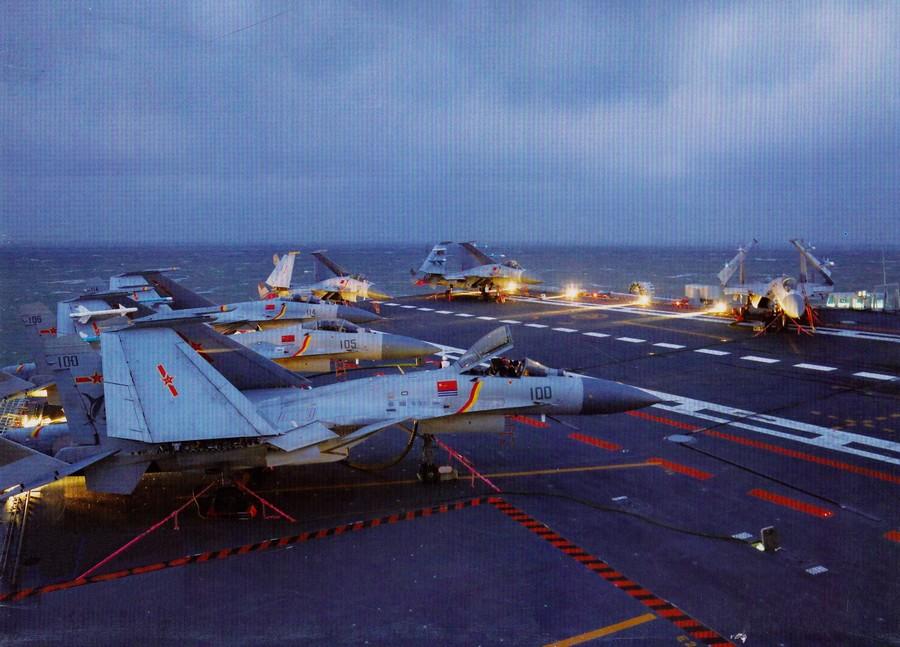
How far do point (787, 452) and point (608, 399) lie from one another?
540 centimetres

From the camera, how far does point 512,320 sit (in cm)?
3884

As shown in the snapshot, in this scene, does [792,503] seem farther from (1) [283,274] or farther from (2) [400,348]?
(1) [283,274]

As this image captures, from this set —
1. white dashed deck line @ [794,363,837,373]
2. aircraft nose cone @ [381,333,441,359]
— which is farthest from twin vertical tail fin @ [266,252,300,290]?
white dashed deck line @ [794,363,837,373]

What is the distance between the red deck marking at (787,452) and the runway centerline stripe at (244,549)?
7.46 metres

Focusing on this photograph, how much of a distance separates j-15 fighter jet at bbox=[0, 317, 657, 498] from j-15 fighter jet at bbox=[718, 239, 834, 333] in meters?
22.5

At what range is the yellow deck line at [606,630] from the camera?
25.4ft

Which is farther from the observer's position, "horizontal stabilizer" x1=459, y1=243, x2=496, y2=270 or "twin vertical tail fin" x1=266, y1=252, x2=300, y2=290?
"horizontal stabilizer" x1=459, y1=243, x2=496, y2=270

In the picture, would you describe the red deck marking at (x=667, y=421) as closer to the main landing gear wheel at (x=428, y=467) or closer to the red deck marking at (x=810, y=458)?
the red deck marking at (x=810, y=458)

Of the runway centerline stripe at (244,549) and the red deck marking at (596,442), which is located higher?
the red deck marking at (596,442)

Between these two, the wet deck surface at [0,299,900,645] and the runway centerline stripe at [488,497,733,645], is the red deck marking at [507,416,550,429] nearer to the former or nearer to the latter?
the wet deck surface at [0,299,900,645]

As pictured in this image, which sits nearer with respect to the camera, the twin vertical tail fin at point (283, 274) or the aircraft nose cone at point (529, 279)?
the twin vertical tail fin at point (283, 274)

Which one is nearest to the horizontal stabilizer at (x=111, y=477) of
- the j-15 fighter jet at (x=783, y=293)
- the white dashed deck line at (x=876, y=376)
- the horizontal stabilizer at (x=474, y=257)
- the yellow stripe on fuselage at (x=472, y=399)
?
the yellow stripe on fuselage at (x=472, y=399)

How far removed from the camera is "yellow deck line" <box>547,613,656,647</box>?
7738 mm

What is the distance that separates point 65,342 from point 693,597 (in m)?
13.0
